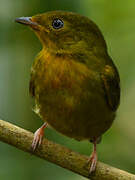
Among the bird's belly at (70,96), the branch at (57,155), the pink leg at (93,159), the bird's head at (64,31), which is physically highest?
the bird's head at (64,31)

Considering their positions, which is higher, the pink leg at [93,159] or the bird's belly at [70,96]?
the bird's belly at [70,96]

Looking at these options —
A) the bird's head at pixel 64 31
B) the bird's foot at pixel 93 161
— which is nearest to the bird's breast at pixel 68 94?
the bird's head at pixel 64 31

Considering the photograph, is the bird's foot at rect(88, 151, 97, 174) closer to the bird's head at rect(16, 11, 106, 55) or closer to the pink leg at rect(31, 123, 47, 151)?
the pink leg at rect(31, 123, 47, 151)

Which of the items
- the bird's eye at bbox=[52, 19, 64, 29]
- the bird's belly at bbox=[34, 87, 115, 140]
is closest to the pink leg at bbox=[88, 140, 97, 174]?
the bird's belly at bbox=[34, 87, 115, 140]

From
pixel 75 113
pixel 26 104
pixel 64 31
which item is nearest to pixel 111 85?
pixel 75 113

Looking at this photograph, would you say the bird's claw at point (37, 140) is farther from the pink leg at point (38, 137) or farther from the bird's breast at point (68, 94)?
the bird's breast at point (68, 94)

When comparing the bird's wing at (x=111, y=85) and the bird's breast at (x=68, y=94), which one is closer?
the bird's breast at (x=68, y=94)

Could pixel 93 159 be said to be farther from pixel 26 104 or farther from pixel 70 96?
pixel 26 104
